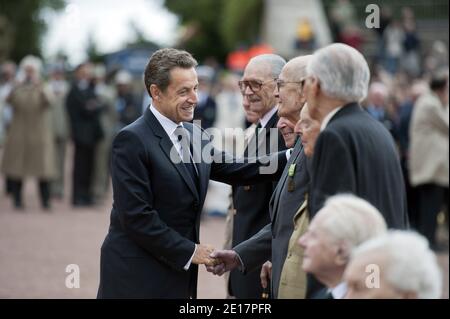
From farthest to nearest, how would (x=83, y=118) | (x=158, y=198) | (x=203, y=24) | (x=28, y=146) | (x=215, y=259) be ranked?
(x=203, y=24) < (x=83, y=118) < (x=28, y=146) < (x=215, y=259) < (x=158, y=198)

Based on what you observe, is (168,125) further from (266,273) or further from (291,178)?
(266,273)

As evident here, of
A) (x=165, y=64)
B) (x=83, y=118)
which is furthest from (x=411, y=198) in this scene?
(x=165, y=64)

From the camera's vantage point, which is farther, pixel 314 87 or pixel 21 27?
pixel 21 27

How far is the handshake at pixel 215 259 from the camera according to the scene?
5.37m

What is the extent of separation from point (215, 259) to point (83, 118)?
39.1ft

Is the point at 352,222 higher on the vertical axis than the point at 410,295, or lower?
higher

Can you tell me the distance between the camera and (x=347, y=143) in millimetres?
4234

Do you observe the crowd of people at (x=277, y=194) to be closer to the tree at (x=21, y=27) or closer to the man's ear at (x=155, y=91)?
the man's ear at (x=155, y=91)

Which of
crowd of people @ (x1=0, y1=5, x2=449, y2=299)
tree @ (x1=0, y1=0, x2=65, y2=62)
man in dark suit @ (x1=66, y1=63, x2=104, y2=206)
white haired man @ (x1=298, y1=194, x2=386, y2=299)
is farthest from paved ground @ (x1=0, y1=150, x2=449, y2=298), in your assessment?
tree @ (x1=0, y1=0, x2=65, y2=62)

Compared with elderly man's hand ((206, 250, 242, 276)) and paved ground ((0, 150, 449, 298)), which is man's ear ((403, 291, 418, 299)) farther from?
paved ground ((0, 150, 449, 298))

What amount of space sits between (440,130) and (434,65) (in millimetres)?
10253

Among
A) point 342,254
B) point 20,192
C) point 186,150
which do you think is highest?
point 186,150

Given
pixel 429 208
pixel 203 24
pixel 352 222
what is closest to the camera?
pixel 352 222
